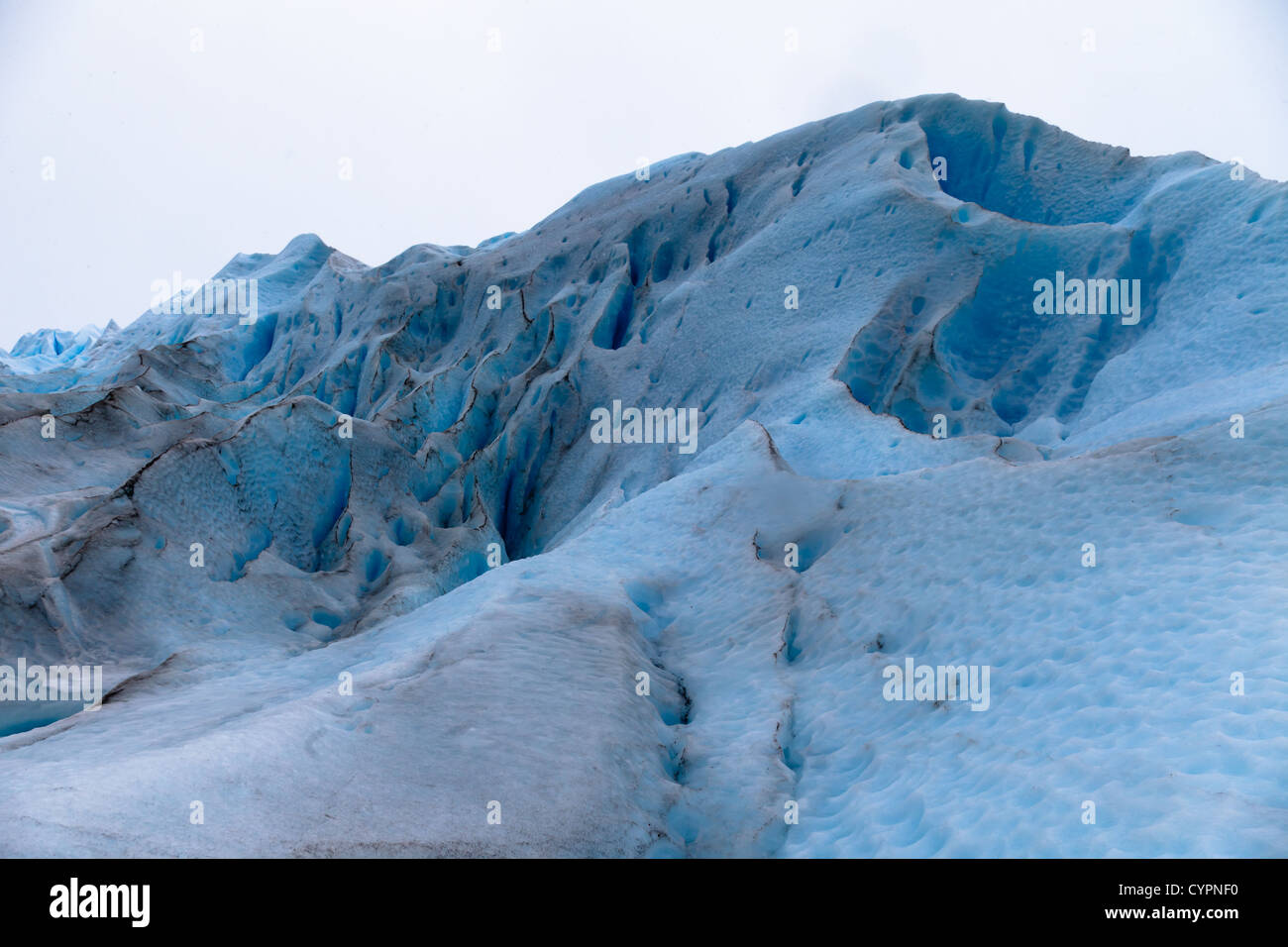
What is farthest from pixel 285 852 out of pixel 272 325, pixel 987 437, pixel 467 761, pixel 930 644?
pixel 272 325

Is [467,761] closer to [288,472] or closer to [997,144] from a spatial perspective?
[288,472]

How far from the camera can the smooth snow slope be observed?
221 inches

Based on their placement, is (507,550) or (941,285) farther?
(507,550)

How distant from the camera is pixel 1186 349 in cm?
1324

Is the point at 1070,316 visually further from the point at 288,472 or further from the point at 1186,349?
the point at 288,472

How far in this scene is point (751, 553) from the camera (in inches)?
408

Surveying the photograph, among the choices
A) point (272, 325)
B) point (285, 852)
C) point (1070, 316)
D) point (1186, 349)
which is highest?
point (272, 325)

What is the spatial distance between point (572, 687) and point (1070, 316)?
14.2 metres

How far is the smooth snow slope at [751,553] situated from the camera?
5625mm

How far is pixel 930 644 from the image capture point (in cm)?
758

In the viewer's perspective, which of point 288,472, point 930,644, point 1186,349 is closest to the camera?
point 930,644

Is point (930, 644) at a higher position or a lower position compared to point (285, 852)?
higher
